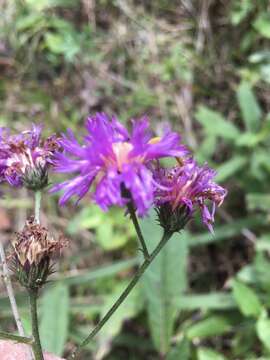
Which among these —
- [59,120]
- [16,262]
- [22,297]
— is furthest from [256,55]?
[16,262]

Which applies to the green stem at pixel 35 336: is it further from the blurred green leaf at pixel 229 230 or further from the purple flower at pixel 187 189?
the blurred green leaf at pixel 229 230

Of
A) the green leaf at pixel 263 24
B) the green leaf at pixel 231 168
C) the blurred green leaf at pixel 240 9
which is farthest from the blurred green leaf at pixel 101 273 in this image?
the blurred green leaf at pixel 240 9

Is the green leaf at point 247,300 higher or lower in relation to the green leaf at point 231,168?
lower

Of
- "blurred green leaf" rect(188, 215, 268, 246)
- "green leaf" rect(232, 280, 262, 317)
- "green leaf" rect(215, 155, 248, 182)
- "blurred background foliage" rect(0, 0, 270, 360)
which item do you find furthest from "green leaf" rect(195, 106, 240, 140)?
"green leaf" rect(232, 280, 262, 317)

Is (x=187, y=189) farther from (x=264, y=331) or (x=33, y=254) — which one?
(x=264, y=331)

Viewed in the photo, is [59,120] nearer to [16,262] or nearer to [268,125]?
[268,125]

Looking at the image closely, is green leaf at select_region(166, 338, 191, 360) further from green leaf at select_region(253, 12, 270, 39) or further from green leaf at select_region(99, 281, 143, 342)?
green leaf at select_region(253, 12, 270, 39)

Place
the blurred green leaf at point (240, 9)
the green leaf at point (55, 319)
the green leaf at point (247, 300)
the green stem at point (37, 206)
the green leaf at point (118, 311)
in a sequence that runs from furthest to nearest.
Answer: the blurred green leaf at point (240, 9), the green leaf at point (118, 311), the green leaf at point (247, 300), the green leaf at point (55, 319), the green stem at point (37, 206)

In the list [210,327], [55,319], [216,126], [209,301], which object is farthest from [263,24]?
[55,319]
